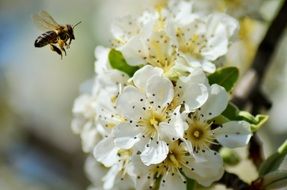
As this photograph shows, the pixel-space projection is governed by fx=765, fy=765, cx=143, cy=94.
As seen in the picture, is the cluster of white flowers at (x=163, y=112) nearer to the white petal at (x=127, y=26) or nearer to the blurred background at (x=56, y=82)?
the white petal at (x=127, y=26)

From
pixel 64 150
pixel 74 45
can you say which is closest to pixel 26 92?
pixel 74 45

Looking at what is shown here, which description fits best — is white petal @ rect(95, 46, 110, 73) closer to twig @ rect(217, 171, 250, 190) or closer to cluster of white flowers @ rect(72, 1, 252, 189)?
cluster of white flowers @ rect(72, 1, 252, 189)

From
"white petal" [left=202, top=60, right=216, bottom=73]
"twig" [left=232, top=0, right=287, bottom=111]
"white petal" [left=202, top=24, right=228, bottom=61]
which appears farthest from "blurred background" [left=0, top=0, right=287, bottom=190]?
"white petal" [left=202, top=60, right=216, bottom=73]

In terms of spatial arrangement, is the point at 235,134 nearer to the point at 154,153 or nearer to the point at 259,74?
the point at 154,153

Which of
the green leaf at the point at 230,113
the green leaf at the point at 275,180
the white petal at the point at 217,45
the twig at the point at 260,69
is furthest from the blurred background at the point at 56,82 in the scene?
the green leaf at the point at 275,180

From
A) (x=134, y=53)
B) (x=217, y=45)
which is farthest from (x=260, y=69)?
(x=134, y=53)
